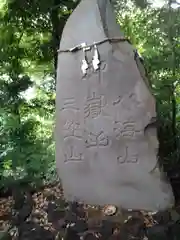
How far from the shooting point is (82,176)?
2.17 meters

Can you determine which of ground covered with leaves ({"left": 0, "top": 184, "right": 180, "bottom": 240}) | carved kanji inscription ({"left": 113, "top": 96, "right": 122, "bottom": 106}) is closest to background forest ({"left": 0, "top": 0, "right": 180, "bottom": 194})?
carved kanji inscription ({"left": 113, "top": 96, "right": 122, "bottom": 106})

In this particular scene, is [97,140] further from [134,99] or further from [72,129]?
[134,99]

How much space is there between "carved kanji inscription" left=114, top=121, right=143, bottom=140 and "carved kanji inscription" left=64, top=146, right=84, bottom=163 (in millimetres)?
240

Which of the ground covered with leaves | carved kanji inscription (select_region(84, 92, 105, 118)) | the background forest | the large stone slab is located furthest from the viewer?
A: the background forest

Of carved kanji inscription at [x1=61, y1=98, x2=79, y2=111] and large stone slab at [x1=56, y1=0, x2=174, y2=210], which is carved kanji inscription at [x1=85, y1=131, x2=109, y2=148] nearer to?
large stone slab at [x1=56, y1=0, x2=174, y2=210]

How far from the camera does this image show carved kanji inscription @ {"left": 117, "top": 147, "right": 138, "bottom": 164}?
2.04 meters

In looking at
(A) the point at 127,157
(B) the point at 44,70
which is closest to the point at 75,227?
(A) the point at 127,157

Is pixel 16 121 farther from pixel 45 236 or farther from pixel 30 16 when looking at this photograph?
pixel 45 236

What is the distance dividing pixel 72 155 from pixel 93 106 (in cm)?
29

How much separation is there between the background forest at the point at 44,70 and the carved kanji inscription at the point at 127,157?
Answer: 0.33 meters

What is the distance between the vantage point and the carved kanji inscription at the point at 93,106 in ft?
6.97

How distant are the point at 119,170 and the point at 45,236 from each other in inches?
50.0

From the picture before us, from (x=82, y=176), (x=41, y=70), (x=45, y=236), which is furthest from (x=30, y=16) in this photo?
(x=45, y=236)

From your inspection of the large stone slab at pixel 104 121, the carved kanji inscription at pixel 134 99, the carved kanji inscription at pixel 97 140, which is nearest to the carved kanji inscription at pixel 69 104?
the large stone slab at pixel 104 121
